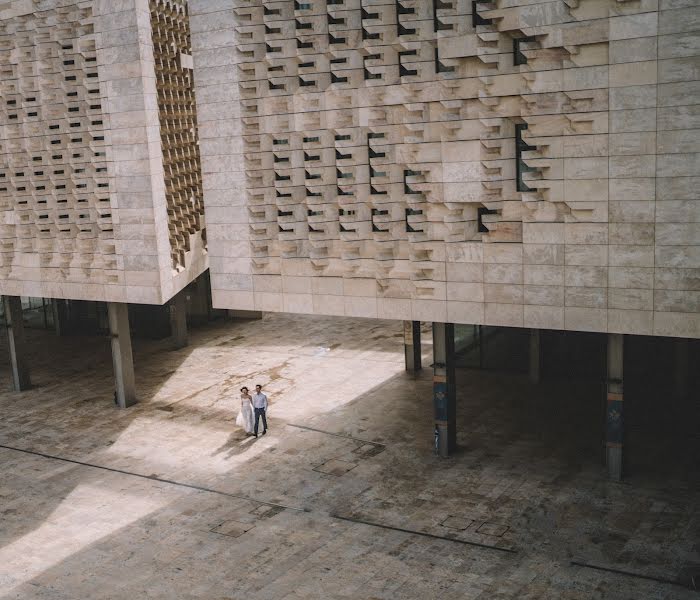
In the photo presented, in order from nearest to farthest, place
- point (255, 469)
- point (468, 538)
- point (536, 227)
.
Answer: point (468, 538) → point (536, 227) → point (255, 469)

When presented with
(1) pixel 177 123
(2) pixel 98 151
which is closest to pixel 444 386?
(1) pixel 177 123

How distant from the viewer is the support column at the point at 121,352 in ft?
99.4

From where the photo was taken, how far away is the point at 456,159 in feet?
72.9

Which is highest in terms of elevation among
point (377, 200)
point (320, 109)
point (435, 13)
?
point (435, 13)

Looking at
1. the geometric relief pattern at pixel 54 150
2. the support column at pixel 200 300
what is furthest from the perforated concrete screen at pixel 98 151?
the support column at pixel 200 300

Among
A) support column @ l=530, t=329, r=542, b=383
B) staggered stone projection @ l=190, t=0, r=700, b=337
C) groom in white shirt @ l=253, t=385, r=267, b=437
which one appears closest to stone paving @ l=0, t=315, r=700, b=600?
support column @ l=530, t=329, r=542, b=383

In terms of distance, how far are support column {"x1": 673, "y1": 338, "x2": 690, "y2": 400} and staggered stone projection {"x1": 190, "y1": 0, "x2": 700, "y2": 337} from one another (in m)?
8.37

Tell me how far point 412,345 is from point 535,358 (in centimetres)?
461

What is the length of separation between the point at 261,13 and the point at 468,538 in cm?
1516

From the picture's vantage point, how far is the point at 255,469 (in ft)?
82.3

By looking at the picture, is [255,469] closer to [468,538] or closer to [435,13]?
[468,538]

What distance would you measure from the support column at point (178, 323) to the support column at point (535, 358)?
16117 millimetres

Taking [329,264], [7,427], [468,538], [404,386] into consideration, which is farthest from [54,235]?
[468,538]

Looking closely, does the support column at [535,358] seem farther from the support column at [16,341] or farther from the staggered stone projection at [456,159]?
the support column at [16,341]
